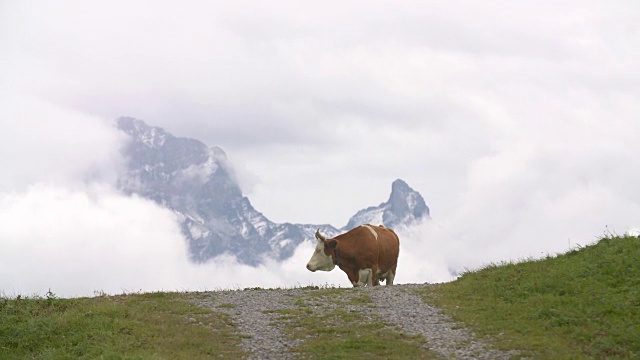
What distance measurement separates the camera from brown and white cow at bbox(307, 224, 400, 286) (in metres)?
33.8

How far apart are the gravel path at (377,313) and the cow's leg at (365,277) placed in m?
3.74

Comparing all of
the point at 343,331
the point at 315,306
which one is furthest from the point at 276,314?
the point at 343,331

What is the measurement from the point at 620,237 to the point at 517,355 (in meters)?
11.6

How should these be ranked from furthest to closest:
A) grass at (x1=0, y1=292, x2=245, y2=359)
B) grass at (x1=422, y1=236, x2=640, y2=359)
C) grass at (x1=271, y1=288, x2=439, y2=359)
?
grass at (x1=0, y1=292, x2=245, y2=359), grass at (x1=271, y1=288, x2=439, y2=359), grass at (x1=422, y1=236, x2=640, y2=359)

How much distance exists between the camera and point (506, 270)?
29.4 meters

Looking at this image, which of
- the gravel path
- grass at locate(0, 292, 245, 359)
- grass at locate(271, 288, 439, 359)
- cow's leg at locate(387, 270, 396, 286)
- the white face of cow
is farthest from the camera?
cow's leg at locate(387, 270, 396, 286)

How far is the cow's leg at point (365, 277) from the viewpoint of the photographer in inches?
1330

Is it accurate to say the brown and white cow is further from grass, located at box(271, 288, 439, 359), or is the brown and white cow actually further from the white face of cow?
grass, located at box(271, 288, 439, 359)

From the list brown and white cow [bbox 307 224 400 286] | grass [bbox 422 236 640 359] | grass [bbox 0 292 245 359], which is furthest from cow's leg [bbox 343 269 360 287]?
grass [bbox 0 292 245 359]

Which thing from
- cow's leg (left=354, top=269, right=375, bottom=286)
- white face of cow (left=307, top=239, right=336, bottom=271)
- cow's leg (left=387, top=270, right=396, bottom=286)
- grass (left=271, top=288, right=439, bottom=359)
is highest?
white face of cow (left=307, top=239, right=336, bottom=271)

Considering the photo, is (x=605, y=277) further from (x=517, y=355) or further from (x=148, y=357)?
(x=148, y=357)

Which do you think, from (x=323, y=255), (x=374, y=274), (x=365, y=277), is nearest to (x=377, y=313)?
(x=365, y=277)

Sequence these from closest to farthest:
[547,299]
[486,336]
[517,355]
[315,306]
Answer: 1. [517,355]
2. [486,336]
3. [547,299]
4. [315,306]

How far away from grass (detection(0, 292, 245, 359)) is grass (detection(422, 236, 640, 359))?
22.3ft
